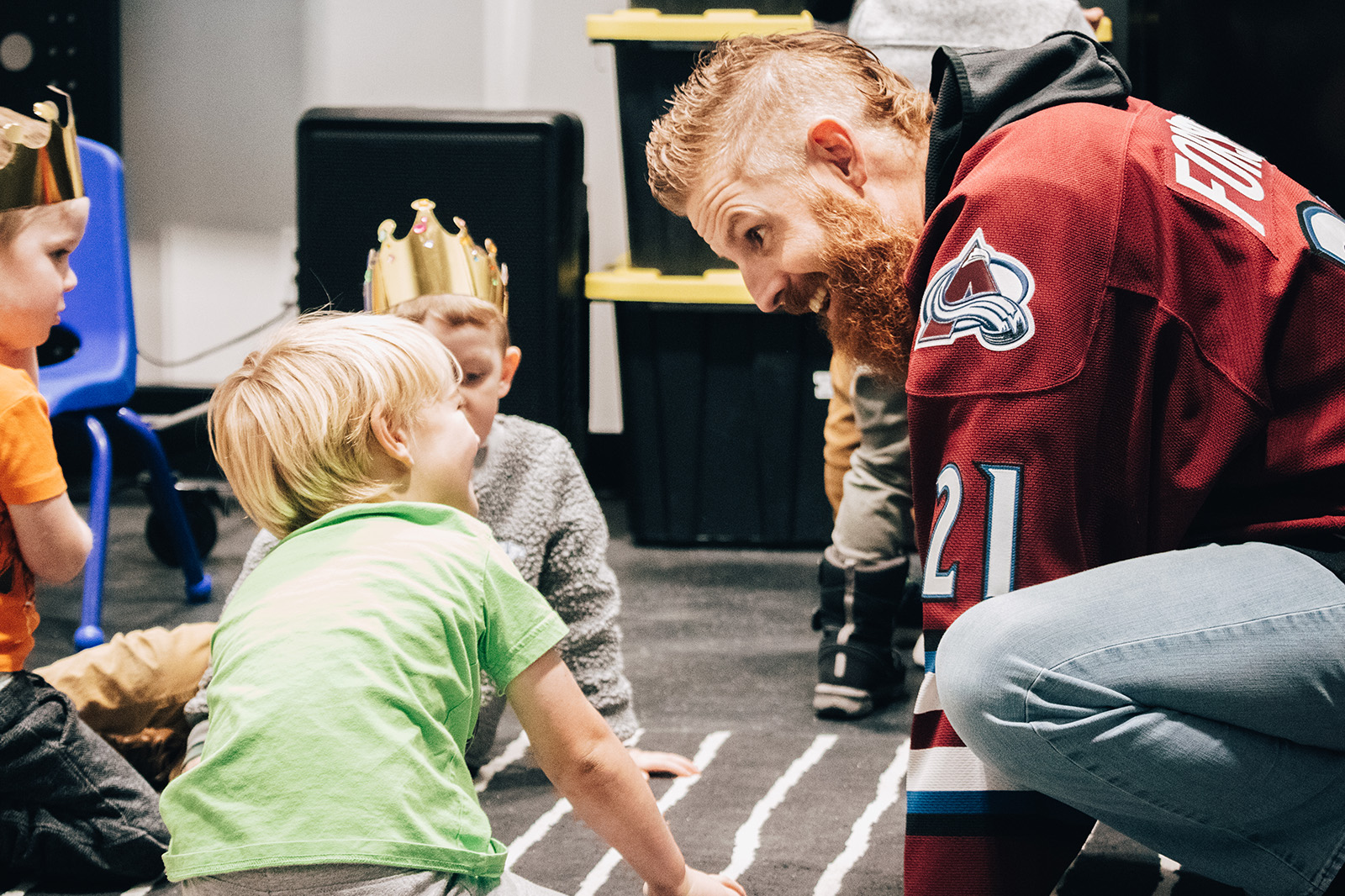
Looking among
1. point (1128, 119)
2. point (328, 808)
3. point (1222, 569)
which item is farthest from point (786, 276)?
point (328, 808)

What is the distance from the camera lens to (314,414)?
0.79 m

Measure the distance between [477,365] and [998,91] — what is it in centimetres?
60

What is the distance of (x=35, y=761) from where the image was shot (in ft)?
3.58

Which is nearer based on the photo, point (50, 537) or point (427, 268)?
point (50, 537)

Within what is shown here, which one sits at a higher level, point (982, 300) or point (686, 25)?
point (686, 25)

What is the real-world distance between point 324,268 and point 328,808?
145 cm

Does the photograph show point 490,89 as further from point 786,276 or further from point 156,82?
point 786,276

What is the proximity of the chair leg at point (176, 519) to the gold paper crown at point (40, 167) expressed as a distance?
0.65 metres

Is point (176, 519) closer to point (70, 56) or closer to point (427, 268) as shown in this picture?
point (427, 268)

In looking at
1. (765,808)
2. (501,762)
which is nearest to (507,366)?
(501,762)

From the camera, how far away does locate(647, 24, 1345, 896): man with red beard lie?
2.49 feet

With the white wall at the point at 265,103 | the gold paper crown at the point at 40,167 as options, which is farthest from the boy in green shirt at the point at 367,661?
the white wall at the point at 265,103

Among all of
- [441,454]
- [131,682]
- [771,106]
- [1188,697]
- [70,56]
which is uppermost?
[70,56]

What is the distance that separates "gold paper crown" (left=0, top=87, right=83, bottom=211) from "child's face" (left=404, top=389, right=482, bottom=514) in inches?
26.7
